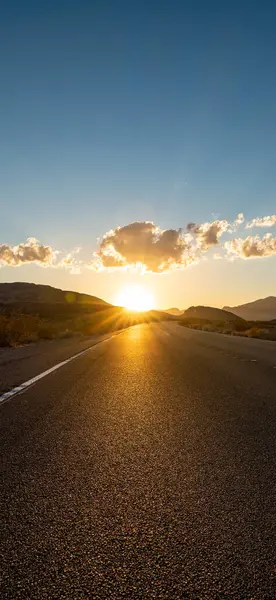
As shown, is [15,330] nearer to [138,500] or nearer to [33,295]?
[138,500]

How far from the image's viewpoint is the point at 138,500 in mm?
2510

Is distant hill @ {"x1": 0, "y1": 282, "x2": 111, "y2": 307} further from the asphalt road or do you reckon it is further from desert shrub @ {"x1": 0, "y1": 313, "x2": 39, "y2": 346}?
the asphalt road

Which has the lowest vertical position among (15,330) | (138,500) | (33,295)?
(138,500)

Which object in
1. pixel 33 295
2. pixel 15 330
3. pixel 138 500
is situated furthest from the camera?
pixel 33 295

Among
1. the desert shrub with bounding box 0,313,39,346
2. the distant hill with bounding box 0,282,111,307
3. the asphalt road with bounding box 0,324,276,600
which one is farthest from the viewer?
the distant hill with bounding box 0,282,111,307

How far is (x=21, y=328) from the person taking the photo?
79.5 feet

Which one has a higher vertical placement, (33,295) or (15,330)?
(33,295)

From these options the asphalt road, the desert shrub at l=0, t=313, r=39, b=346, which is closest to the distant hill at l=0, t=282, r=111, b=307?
the desert shrub at l=0, t=313, r=39, b=346

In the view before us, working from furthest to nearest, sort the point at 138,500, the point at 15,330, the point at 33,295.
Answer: the point at 33,295
the point at 15,330
the point at 138,500

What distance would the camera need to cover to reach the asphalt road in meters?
1.72

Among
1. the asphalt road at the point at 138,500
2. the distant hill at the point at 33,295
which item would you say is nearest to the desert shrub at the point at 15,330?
the asphalt road at the point at 138,500

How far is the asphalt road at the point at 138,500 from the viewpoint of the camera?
1.72 metres

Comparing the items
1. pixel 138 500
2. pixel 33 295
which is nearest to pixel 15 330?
pixel 138 500

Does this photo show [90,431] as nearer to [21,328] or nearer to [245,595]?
[245,595]
